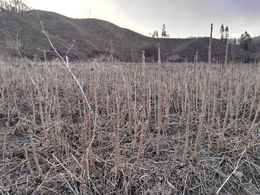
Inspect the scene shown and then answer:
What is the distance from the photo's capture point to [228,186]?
98 cm

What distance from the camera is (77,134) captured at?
1454 millimetres

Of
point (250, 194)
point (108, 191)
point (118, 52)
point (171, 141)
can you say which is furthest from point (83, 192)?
point (118, 52)

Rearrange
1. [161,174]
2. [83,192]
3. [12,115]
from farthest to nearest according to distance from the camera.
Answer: [12,115] < [161,174] < [83,192]

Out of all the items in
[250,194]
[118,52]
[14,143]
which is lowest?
[250,194]

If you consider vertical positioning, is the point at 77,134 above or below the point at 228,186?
above

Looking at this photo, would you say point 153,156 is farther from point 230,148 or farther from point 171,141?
point 230,148

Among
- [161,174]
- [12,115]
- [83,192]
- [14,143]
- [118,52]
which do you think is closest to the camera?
[83,192]

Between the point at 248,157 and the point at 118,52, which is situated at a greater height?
the point at 118,52

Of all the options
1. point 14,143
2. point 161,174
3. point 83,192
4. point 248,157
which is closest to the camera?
point 83,192

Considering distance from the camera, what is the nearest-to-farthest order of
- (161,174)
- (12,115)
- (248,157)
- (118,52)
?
(161,174)
(248,157)
(12,115)
(118,52)

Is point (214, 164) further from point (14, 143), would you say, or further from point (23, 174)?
point (14, 143)

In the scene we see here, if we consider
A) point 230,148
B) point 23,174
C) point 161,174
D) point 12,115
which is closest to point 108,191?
point 161,174

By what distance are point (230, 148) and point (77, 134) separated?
1.30 meters

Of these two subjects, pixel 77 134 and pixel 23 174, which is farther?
pixel 77 134
